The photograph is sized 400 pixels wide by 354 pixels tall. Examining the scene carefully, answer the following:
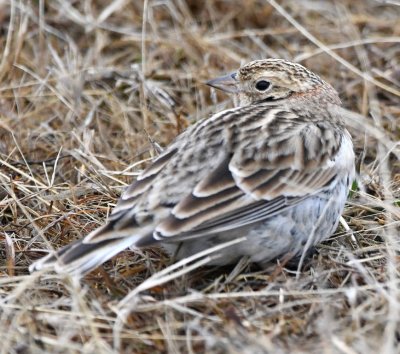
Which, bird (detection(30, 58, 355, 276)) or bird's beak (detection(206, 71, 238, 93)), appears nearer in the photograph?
bird (detection(30, 58, 355, 276))

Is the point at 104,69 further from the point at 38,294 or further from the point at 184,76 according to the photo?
the point at 38,294

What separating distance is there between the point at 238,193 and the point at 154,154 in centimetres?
179

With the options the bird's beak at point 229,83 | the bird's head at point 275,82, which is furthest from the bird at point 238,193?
the bird's beak at point 229,83

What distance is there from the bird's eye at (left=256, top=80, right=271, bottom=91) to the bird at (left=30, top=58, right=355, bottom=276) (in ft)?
0.55

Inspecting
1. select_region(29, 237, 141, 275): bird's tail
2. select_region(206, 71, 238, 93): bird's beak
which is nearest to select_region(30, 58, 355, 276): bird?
select_region(29, 237, 141, 275): bird's tail

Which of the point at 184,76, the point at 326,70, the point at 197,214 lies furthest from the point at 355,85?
the point at 197,214

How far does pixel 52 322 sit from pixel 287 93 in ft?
6.63

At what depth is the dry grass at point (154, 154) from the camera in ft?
13.2

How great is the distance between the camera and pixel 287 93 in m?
5.33

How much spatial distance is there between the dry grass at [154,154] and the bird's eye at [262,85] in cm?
53

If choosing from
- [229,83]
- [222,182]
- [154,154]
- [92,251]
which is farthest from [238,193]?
[154,154]

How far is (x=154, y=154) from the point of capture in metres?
6.09

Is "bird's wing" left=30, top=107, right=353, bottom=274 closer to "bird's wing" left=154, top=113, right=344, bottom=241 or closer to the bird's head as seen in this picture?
"bird's wing" left=154, top=113, right=344, bottom=241

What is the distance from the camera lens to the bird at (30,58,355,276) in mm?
4223
